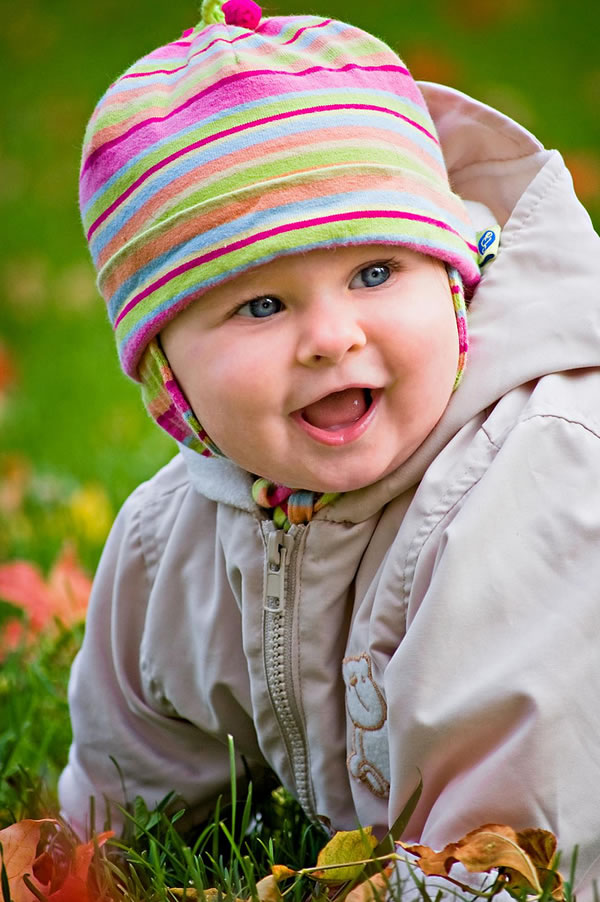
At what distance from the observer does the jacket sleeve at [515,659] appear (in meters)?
1.47

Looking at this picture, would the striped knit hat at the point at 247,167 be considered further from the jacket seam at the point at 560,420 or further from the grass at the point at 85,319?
the grass at the point at 85,319

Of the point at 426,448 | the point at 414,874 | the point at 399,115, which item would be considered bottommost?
the point at 414,874

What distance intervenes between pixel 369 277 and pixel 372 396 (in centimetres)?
15

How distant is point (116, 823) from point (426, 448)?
0.86m

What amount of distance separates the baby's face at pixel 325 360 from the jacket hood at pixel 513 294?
0.14 feet

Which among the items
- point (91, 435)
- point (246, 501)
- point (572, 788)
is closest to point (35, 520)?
point (91, 435)

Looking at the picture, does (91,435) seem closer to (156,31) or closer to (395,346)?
(395,346)

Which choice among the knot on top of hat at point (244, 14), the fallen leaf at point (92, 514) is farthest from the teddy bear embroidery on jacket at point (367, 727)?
the fallen leaf at point (92, 514)

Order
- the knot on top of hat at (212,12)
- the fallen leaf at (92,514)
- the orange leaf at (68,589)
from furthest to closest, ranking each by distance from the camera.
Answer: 1. the fallen leaf at (92,514)
2. the orange leaf at (68,589)
3. the knot on top of hat at (212,12)

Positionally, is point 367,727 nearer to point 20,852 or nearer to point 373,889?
point 373,889

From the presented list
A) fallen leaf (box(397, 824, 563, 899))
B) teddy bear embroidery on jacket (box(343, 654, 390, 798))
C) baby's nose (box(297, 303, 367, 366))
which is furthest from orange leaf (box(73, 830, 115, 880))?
baby's nose (box(297, 303, 367, 366))

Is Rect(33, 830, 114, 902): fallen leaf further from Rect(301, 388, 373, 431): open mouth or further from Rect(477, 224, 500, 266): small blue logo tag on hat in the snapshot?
Rect(477, 224, 500, 266): small blue logo tag on hat

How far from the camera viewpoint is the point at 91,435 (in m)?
3.88

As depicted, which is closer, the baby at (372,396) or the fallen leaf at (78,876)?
the baby at (372,396)
